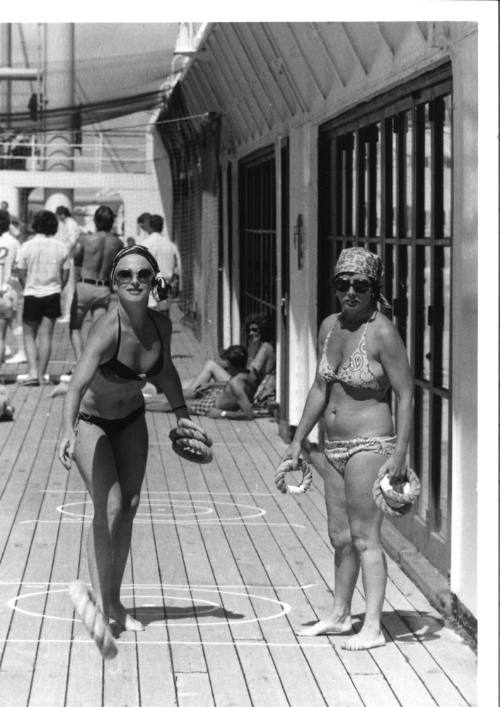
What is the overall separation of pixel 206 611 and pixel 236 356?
6441mm

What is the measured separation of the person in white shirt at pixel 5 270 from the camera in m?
14.2

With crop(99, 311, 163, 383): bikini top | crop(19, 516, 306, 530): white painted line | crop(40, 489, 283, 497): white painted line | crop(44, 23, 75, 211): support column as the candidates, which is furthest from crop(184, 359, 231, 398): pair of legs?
crop(44, 23, 75, 211): support column

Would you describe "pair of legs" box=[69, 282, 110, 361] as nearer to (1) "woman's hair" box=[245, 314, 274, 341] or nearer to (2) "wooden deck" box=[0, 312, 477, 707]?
(1) "woman's hair" box=[245, 314, 274, 341]

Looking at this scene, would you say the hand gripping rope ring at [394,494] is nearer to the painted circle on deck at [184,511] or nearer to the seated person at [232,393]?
the painted circle on deck at [184,511]

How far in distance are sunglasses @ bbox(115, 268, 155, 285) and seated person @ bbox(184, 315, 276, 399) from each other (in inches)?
269

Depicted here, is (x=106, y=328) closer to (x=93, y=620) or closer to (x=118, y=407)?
(x=118, y=407)

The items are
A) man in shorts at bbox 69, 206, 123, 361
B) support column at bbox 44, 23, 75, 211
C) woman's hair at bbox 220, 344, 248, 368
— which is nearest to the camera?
woman's hair at bbox 220, 344, 248, 368

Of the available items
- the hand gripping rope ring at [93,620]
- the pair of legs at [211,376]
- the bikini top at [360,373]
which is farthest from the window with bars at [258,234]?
the hand gripping rope ring at [93,620]

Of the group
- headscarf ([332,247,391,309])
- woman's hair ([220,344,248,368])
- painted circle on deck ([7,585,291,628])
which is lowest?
painted circle on deck ([7,585,291,628])

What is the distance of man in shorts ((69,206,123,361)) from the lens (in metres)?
13.9

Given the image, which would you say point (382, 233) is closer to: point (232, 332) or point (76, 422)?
point (76, 422)

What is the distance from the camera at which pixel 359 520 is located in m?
5.57

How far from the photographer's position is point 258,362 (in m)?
12.5

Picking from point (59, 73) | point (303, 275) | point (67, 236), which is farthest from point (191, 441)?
point (59, 73)
